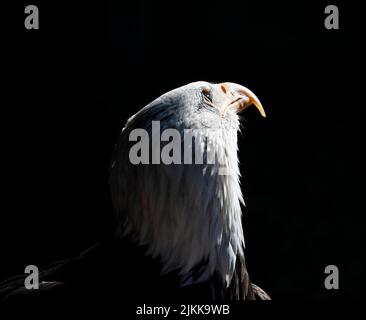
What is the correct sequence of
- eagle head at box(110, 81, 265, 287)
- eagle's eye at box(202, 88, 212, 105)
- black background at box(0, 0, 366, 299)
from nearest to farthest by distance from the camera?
eagle head at box(110, 81, 265, 287) → eagle's eye at box(202, 88, 212, 105) → black background at box(0, 0, 366, 299)

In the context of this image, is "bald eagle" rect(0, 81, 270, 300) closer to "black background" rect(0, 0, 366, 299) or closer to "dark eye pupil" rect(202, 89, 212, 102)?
"dark eye pupil" rect(202, 89, 212, 102)

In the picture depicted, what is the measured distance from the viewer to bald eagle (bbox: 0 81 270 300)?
2033 millimetres

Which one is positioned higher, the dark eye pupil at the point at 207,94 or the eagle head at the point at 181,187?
the dark eye pupil at the point at 207,94

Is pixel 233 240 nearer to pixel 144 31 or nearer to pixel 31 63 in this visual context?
pixel 31 63

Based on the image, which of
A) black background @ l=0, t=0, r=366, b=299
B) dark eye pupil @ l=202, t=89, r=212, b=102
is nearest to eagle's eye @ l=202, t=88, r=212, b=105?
dark eye pupil @ l=202, t=89, r=212, b=102

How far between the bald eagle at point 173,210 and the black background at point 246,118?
1.53 meters

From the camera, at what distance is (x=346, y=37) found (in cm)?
452

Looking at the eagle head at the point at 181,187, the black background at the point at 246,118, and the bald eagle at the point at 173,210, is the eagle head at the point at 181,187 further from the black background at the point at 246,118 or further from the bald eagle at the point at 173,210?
the black background at the point at 246,118

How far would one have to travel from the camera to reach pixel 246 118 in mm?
4379

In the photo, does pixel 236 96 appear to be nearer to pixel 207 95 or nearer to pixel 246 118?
pixel 207 95

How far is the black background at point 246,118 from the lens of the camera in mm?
3850

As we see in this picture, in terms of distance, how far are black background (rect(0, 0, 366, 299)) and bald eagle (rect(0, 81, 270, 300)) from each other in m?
1.53

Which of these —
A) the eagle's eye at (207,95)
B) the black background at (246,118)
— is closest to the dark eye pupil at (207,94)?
the eagle's eye at (207,95)

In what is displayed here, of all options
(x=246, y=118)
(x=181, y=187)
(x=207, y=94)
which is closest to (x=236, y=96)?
(x=207, y=94)
